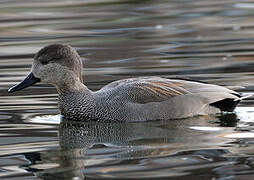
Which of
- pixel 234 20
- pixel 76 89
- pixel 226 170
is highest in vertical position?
pixel 234 20

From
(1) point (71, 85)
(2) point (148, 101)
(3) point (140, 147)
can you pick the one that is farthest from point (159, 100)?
(3) point (140, 147)

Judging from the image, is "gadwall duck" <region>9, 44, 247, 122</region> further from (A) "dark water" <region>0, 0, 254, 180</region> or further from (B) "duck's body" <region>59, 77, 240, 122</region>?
(A) "dark water" <region>0, 0, 254, 180</region>

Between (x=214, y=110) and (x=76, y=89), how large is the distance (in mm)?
1491

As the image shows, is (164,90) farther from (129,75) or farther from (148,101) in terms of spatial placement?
(129,75)

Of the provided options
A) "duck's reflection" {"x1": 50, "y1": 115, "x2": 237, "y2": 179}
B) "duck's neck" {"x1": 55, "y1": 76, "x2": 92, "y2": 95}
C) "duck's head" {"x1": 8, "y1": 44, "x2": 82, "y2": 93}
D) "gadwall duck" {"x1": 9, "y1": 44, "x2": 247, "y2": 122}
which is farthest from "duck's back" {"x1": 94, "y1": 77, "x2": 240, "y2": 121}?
"duck's head" {"x1": 8, "y1": 44, "x2": 82, "y2": 93}

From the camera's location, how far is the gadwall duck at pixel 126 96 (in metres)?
8.62

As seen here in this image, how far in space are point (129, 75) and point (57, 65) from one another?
238 centimetres

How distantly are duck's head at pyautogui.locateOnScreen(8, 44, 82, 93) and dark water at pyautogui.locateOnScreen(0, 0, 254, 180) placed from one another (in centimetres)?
39

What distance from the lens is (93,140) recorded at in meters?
7.78

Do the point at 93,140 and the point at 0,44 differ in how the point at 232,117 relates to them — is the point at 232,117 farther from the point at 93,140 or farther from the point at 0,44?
the point at 0,44

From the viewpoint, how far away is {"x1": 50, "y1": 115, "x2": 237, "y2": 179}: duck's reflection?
6.45 m

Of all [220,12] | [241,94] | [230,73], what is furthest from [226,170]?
[220,12]

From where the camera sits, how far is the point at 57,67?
8938mm

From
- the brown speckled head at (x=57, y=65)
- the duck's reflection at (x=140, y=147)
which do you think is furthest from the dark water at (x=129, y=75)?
the brown speckled head at (x=57, y=65)
